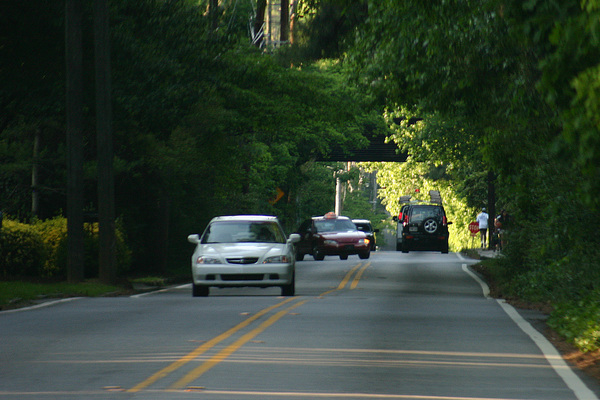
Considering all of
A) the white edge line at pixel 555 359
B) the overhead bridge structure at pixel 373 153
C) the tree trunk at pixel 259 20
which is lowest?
the white edge line at pixel 555 359

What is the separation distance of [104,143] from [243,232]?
4350 millimetres

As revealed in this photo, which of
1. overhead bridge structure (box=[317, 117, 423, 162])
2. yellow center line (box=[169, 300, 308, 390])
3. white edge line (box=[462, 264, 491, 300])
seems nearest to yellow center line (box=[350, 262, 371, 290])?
white edge line (box=[462, 264, 491, 300])

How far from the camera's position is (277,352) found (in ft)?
38.2

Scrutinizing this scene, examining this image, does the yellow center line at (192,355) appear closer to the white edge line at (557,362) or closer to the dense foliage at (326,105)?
the white edge line at (557,362)

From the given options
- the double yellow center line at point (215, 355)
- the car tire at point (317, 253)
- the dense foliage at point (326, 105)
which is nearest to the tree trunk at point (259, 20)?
the dense foliage at point (326, 105)

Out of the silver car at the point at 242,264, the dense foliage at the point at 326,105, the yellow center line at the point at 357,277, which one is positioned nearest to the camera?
the dense foliage at the point at 326,105

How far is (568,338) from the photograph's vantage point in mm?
13195

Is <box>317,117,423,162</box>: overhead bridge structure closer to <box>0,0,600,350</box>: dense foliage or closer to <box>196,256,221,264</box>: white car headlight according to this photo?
<box>0,0,600,350</box>: dense foliage

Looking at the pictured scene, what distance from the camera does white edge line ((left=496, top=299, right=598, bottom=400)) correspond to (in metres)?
9.27

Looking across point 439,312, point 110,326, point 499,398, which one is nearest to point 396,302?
point 439,312

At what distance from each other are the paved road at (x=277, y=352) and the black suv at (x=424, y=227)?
89.0ft

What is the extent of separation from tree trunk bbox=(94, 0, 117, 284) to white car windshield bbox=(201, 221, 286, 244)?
11.8ft

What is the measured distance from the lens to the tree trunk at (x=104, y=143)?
2356cm

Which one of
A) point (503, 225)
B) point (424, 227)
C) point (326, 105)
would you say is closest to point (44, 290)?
point (503, 225)
